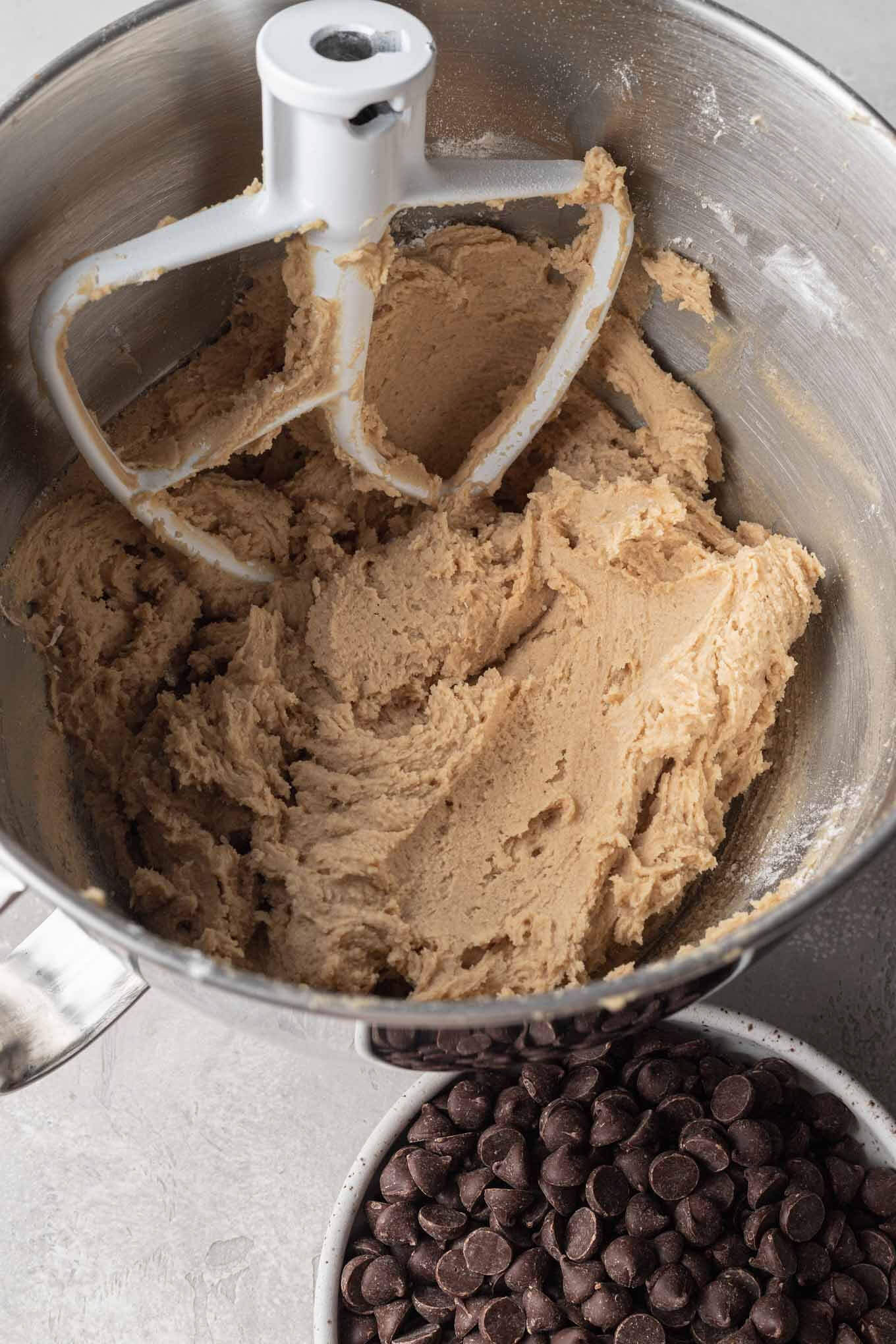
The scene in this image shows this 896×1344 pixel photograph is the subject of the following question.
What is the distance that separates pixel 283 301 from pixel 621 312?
0.47m

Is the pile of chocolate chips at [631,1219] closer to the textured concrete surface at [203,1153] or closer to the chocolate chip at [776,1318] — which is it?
the chocolate chip at [776,1318]

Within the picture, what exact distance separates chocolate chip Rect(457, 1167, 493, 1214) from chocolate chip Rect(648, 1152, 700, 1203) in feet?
0.67

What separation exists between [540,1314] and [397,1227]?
20 centimetres

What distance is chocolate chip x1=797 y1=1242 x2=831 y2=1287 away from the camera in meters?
1.50

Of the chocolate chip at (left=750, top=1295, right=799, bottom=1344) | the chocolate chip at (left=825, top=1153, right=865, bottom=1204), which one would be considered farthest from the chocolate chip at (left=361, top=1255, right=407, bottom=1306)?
the chocolate chip at (left=825, top=1153, right=865, bottom=1204)

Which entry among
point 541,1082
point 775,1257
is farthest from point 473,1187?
point 775,1257

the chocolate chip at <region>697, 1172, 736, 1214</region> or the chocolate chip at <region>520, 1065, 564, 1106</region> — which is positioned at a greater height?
the chocolate chip at <region>520, 1065, 564, 1106</region>

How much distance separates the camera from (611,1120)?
61.5 inches

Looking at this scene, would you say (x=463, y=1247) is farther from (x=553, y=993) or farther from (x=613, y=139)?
(x=613, y=139)

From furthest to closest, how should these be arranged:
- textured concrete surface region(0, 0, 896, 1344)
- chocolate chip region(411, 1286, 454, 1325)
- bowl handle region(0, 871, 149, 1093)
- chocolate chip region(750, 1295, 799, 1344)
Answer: textured concrete surface region(0, 0, 896, 1344), chocolate chip region(411, 1286, 454, 1325), chocolate chip region(750, 1295, 799, 1344), bowl handle region(0, 871, 149, 1093)

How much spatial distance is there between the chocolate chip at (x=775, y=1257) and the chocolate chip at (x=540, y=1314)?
0.81 feet

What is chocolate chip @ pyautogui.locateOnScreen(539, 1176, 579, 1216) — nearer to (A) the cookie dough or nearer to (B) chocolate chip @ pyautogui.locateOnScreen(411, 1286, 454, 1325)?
(B) chocolate chip @ pyautogui.locateOnScreen(411, 1286, 454, 1325)

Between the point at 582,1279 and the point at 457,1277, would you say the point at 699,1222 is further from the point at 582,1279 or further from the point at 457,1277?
the point at 457,1277

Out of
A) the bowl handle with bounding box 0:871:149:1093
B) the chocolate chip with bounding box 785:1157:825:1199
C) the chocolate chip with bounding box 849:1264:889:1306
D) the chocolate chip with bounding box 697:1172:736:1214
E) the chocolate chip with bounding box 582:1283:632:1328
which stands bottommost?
the chocolate chip with bounding box 849:1264:889:1306
